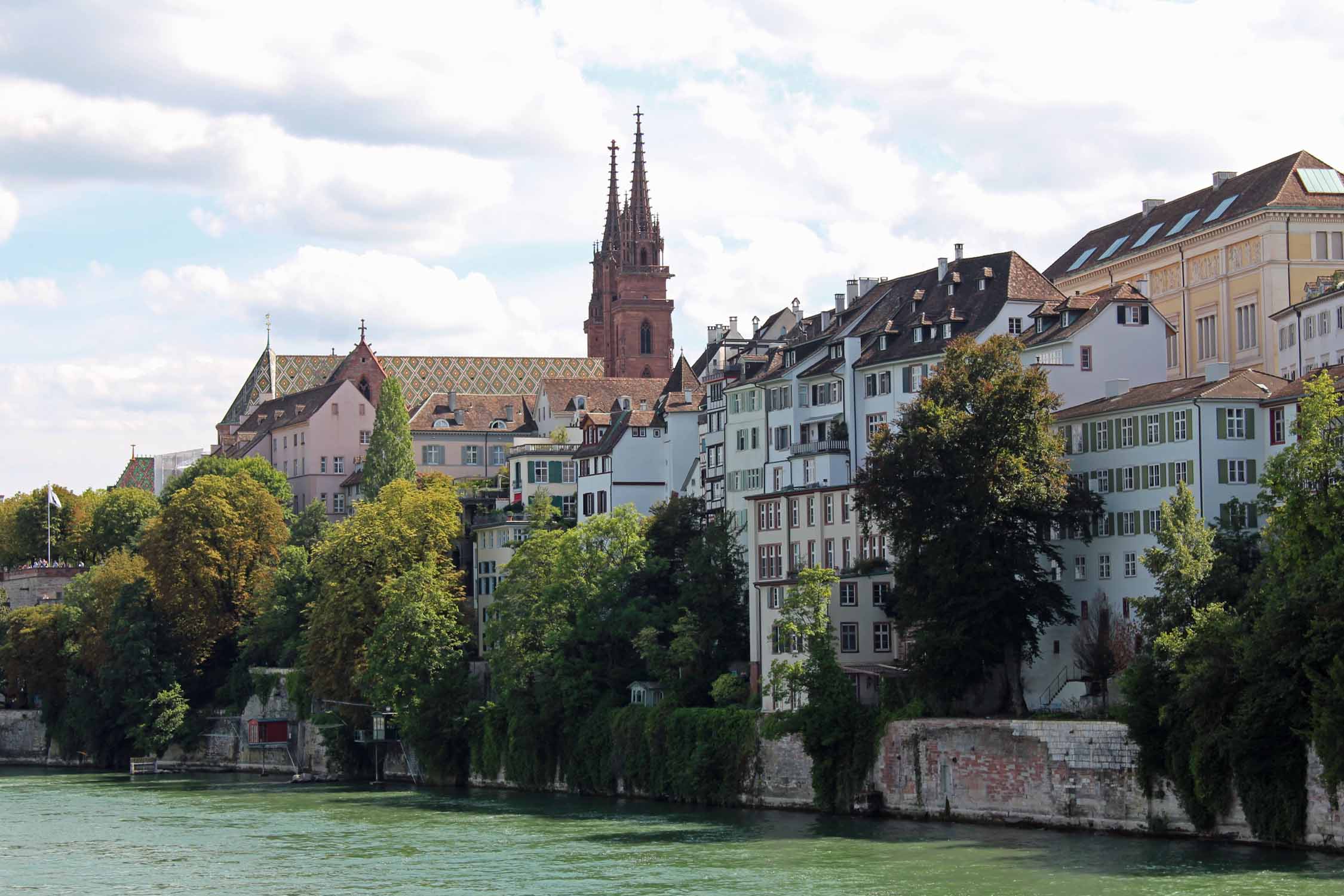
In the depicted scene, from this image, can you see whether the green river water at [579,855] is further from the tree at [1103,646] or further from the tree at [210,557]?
the tree at [210,557]

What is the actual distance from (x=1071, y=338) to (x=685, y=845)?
2681cm

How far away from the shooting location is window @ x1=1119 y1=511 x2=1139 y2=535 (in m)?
77.2

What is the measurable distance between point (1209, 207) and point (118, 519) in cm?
8125

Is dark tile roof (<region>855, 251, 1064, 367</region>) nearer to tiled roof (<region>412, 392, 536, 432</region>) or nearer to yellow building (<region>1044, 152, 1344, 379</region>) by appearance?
yellow building (<region>1044, 152, 1344, 379</region>)

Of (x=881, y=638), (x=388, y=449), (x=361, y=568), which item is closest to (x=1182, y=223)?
(x=881, y=638)

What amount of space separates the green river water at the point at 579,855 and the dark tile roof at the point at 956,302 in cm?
2150

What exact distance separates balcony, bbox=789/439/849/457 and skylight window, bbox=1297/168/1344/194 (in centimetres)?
2375

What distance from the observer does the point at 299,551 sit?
120250 millimetres

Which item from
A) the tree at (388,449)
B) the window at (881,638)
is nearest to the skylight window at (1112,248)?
A: the window at (881,638)

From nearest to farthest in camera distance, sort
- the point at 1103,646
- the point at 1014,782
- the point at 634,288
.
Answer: the point at 1014,782, the point at 1103,646, the point at 634,288

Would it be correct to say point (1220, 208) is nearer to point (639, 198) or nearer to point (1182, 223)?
point (1182, 223)

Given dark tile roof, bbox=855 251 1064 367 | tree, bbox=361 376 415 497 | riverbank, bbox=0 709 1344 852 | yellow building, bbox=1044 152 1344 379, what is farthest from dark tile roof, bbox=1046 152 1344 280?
tree, bbox=361 376 415 497

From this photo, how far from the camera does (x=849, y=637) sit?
84250 millimetres

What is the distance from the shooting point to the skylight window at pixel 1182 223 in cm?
10719
